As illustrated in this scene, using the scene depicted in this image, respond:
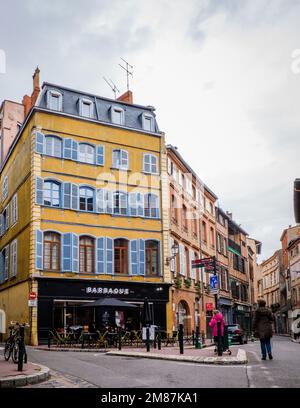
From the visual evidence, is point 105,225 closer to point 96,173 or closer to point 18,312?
point 96,173

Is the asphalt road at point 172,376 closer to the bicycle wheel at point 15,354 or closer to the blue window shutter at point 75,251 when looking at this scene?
the bicycle wheel at point 15,354

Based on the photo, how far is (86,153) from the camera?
31297 mm

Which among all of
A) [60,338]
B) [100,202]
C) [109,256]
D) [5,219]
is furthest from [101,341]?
[5,219]

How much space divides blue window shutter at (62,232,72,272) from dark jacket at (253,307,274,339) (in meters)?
16.5

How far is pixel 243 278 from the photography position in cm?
6288

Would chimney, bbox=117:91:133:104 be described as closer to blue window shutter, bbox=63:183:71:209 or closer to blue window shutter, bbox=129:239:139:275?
blue window shutter, bbox=63:183:71:209

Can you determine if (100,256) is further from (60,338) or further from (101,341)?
(101,341)

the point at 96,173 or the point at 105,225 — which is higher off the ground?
the point at 96,173

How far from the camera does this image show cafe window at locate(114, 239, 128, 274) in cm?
3139

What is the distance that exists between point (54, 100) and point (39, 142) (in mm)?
2898
